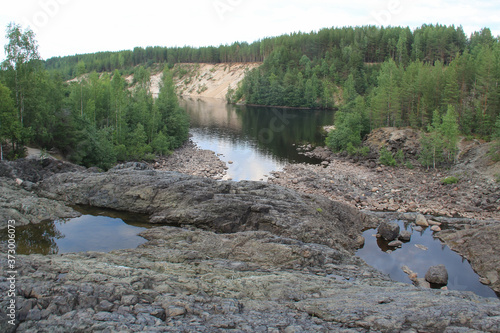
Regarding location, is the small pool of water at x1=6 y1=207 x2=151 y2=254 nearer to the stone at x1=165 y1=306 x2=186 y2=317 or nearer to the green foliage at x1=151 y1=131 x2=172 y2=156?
the stone at x1=165 y1=306 x2=186 y2=317

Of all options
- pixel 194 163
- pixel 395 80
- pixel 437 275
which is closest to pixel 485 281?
pixel 437 275

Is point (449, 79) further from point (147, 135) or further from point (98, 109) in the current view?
point (98, 109)

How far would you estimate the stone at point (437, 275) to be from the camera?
21891 millimetres

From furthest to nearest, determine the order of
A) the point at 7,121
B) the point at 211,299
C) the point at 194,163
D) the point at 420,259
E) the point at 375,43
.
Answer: the point at 375,43
the point at 194,163
the point at 7,121
the point at 420,259
the point at 211,299

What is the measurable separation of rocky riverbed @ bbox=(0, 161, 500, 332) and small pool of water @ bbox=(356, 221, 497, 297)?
4.80ft

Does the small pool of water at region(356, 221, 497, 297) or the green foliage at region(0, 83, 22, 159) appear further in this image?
the green foliage at region(0, 83, 22, 159)

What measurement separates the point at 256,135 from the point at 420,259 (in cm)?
5329

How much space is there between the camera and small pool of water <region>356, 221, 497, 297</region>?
2250cm

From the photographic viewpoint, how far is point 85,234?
2172 centimetres

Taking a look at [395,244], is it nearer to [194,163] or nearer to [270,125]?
[194,163]

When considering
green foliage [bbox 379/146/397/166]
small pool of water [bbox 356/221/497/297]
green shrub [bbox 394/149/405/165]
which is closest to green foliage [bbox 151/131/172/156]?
green foliage [bbox 379/146/397/166]

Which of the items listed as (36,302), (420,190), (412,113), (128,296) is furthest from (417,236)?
(412,113)

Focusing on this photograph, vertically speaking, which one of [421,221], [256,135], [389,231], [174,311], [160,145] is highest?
[256,135]

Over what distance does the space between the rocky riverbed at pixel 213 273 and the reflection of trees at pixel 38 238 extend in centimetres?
140
